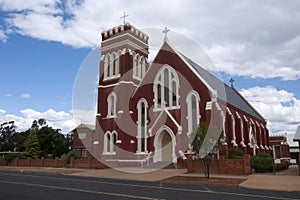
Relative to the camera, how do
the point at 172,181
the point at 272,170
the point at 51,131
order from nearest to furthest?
the point at 172,181, the point at 272,170, the point at 51,131

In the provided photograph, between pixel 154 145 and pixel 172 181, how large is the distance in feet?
38.1

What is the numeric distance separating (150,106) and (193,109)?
4.95 metres

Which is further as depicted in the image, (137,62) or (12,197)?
(137,62)

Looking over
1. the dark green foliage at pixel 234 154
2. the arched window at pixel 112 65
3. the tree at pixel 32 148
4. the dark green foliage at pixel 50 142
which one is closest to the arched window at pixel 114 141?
the arched window at pixel 112 65

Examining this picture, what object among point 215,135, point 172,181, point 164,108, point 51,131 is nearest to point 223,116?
point 164,108

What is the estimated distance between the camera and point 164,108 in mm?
29672

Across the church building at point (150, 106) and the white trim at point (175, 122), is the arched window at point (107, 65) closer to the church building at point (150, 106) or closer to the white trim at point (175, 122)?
the church building at point (150, 106)

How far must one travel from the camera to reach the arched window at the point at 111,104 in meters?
33.5

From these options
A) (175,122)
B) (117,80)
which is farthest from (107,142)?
(175,122)

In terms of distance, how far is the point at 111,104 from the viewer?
3422cm

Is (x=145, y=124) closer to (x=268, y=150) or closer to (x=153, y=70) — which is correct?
(x=153, y=70)

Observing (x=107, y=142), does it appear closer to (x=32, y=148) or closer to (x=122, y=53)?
(x=122, y=53)

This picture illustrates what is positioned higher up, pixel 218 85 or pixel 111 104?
pixel 218 85

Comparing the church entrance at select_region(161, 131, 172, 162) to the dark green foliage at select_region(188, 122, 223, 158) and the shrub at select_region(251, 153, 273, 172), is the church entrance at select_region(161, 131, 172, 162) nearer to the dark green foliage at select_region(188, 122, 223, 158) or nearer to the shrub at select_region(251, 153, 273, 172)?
the shrub at select_region(251, 153, 273, 172)
